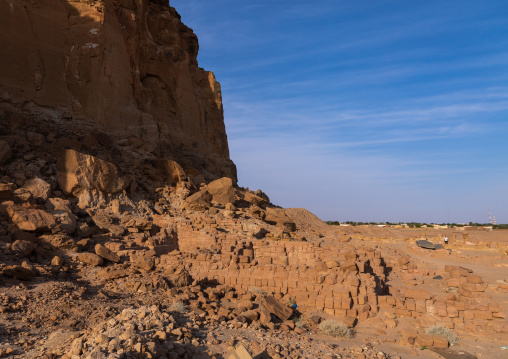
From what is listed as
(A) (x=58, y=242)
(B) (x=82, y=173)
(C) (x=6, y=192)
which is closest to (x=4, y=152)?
(C) (x=6, y=192)

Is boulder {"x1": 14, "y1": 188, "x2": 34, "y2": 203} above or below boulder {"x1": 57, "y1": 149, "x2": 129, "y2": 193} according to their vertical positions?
below

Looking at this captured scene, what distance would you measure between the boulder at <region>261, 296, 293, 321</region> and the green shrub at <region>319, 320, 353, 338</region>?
2.91 ft

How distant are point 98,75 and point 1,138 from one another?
4967mm

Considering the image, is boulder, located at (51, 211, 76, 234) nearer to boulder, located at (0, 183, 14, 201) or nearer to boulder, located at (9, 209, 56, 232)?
Answer: boulder, located at (9, 209, 56, 232)


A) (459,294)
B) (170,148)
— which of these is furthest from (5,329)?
(170,148)

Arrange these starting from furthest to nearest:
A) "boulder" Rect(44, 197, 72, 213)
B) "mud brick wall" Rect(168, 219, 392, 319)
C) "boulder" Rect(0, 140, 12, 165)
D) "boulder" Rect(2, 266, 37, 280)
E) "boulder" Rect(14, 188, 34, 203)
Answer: "boulder" Rect(0, 140, 12, 165), "boulder" Rect(44, 197, 72, 213), "boulder" Rect(14, 188, 34, 203), "mud brick wall" Rect(168, 219, 392, 319), "boulder" Rect(2, 266, 37, 280)

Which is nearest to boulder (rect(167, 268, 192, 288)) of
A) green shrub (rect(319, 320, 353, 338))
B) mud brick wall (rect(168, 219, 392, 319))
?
mud brick wall (rect(168, 219, 392, 319))

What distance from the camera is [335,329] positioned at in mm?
9289

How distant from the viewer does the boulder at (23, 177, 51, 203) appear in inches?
506

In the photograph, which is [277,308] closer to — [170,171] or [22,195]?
[22,195]

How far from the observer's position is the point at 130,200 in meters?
15.7

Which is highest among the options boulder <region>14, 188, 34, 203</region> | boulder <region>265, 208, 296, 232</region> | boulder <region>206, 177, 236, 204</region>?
boulder <region>206, 177, 236, 204</region>

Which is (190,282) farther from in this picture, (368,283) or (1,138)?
(1,138)

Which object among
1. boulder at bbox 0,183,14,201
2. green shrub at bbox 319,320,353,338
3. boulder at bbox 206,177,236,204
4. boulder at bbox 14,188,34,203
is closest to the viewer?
green shrub at bbox 319,320,353,338
